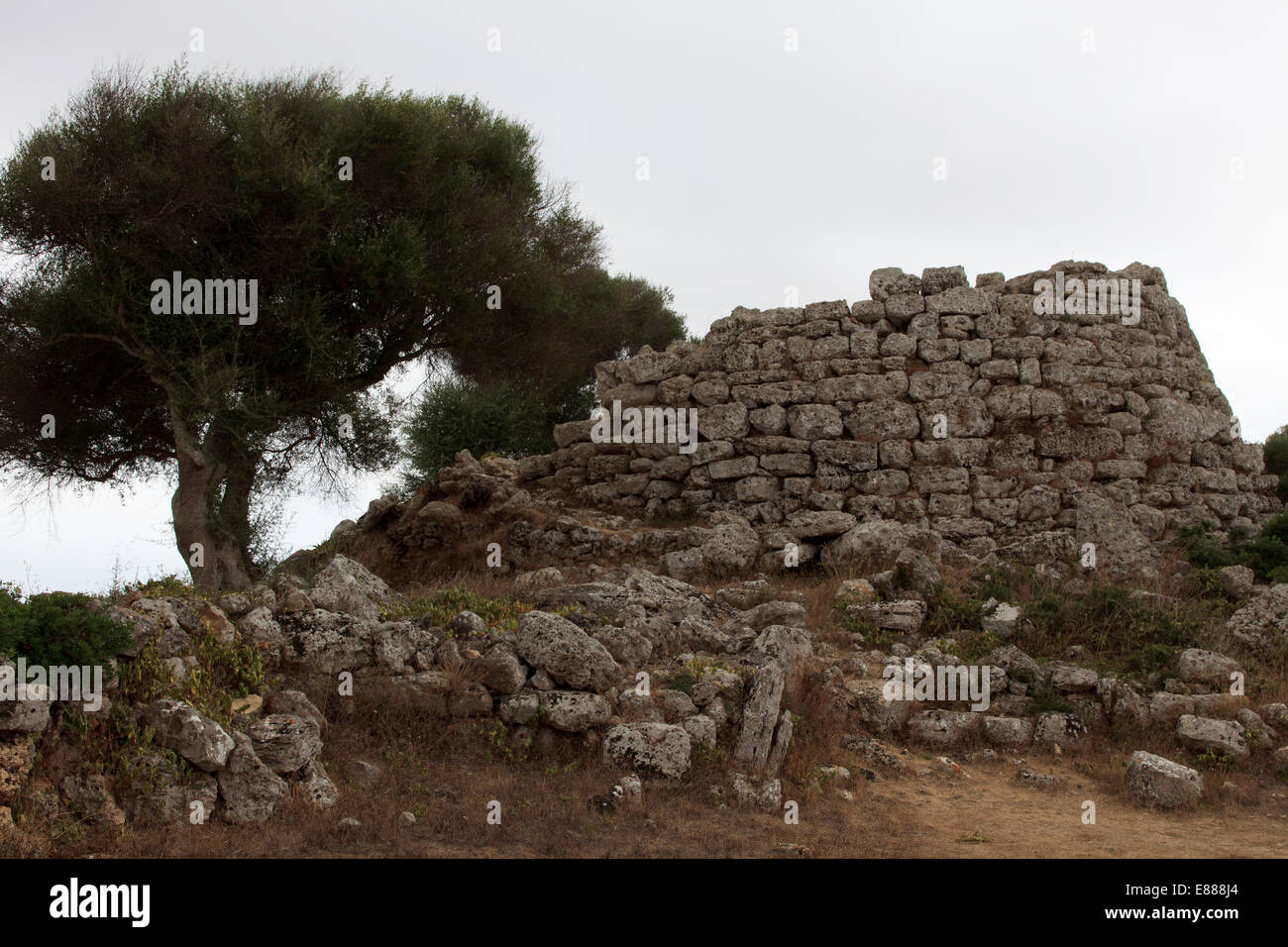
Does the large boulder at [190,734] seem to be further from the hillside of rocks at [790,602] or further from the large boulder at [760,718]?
the large boulder at [760,718]

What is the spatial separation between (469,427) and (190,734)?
47.0 feet

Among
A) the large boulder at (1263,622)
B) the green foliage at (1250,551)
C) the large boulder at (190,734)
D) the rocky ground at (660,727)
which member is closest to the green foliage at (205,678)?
the rocky ground at (660,727)

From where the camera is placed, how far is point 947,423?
13.7m

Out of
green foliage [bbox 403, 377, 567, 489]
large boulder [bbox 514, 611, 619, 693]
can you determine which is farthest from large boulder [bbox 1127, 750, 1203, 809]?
green foliage [bbox 403, 377, 567, 489]

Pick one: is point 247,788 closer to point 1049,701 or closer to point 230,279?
point 1049,701

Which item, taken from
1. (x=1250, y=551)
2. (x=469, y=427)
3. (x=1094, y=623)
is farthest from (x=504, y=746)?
(x=469, y=427)

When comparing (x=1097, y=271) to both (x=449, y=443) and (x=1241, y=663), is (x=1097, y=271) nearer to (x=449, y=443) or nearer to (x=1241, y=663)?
(x=1241, y=663)

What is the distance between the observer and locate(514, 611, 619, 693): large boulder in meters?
8.08

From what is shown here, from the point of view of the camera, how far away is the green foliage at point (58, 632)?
6402mm

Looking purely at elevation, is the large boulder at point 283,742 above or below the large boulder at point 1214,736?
above

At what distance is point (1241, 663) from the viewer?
9.84m

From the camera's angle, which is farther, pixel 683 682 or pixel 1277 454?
pixel 1277 454

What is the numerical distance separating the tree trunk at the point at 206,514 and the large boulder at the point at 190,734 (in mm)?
7803

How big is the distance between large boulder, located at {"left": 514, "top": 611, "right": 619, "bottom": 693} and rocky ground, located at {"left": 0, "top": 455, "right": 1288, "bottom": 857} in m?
0.02
